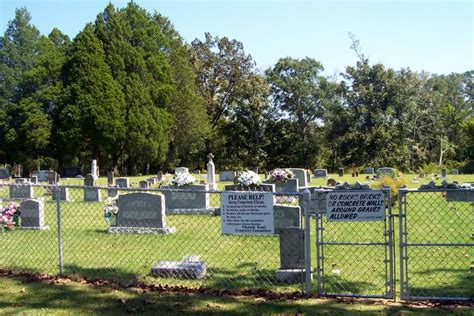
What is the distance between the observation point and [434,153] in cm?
4981

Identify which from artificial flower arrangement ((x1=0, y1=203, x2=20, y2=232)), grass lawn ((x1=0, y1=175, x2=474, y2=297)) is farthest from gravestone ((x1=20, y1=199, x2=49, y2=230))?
grass lawn ((x1=0, y1=175, x2=474, y2=297))

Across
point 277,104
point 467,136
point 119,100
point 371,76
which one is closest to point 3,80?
point 119,100

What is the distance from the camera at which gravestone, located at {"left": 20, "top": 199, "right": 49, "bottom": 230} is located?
13453mm

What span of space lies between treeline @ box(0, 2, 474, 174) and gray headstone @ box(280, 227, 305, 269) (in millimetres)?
38085

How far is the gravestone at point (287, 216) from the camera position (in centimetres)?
1130

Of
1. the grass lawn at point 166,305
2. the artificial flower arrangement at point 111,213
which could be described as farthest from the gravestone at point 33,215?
the grass lawn at point 166,305

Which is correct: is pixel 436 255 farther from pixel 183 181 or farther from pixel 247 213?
pixel 183 181

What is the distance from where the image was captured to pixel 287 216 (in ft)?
37.3

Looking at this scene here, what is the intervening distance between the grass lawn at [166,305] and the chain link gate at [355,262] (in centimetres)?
44

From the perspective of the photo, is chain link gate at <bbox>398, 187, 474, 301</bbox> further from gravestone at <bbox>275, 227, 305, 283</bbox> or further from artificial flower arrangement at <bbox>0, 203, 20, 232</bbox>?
artificial flower arrangement at <bbox>0, 203, 20, 232</bbox>

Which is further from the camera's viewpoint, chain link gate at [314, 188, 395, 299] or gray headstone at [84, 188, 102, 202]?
gray headstone at [84, 188, 102, 202]

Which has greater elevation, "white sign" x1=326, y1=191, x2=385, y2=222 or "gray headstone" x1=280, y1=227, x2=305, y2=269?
"white sign" x1=326, y1=191, x2=385, y2=222

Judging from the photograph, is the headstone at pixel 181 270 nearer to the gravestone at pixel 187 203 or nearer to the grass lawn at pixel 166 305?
the grass lawn at pixel 166 305

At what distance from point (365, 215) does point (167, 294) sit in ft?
9.20
